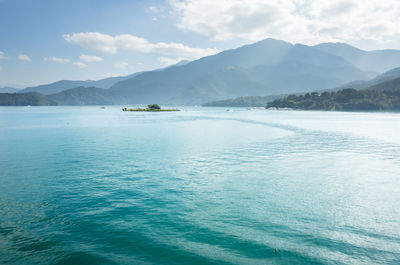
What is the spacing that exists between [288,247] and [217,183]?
403 inches

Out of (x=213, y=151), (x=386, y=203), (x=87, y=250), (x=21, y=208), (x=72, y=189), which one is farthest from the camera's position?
(x=213, y=151)

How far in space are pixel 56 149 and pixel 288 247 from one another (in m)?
36.4

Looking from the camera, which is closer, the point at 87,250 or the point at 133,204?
the point at 87,250

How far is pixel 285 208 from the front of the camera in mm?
16016

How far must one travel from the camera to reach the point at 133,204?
54.4 ft

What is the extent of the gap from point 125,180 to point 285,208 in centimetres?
1329

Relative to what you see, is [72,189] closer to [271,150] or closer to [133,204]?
[133,204]

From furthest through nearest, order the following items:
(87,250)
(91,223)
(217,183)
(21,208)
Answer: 1. (217,183)
2. (21,208)
3. (91,223)
4. (87,250)

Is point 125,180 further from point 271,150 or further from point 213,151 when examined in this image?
point 271,150

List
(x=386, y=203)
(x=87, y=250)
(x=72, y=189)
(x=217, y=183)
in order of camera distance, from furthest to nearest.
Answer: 1. (x=217, y=183)
2. (x=72, y=189)
3. (x=386, y=203)
4. (x=87, y=250)

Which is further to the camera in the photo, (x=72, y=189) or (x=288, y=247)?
(x=72, y=189)

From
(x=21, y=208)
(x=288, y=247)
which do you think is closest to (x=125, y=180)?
(x=21, y=208)

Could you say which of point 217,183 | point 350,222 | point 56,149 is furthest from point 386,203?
point 56,149

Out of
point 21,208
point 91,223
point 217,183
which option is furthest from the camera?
point 217,183
